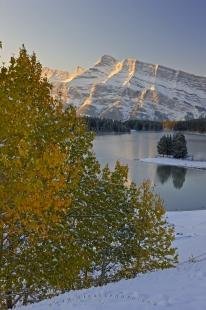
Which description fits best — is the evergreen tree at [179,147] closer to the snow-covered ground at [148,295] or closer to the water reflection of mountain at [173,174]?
the water reflection of mountain at [173,174]

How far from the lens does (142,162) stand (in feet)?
505

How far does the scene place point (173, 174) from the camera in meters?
128

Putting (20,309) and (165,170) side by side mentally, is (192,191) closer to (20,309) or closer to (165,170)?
(165,170)

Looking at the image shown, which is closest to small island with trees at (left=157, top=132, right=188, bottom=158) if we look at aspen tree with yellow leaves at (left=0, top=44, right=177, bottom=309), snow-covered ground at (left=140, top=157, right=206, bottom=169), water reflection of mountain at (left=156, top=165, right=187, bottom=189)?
snow-covered ground at (left=140, top=157, right=206, bottom=169)

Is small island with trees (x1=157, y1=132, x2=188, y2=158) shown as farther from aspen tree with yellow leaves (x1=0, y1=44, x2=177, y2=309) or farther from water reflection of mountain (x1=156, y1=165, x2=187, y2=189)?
aspen tree with yellow leaves (x1=0, y1=44, x2=177, y2=309)

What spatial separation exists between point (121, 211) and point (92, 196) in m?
4.07

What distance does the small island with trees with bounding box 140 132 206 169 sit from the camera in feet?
506

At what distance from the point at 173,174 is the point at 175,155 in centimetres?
4385

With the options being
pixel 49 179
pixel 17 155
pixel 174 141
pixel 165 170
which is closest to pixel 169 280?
pixel 49 179

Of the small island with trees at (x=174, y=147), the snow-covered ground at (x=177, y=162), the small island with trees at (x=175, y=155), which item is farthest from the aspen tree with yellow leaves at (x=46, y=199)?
the small island with trees at (x=174, y=147)

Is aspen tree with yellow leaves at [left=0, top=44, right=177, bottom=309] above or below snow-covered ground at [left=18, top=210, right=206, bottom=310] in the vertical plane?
above

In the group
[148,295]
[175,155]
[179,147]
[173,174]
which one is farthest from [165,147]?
[148,295]

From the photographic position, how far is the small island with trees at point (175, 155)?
154 m

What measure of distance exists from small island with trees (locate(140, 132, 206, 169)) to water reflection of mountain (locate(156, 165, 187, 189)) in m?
8.61
